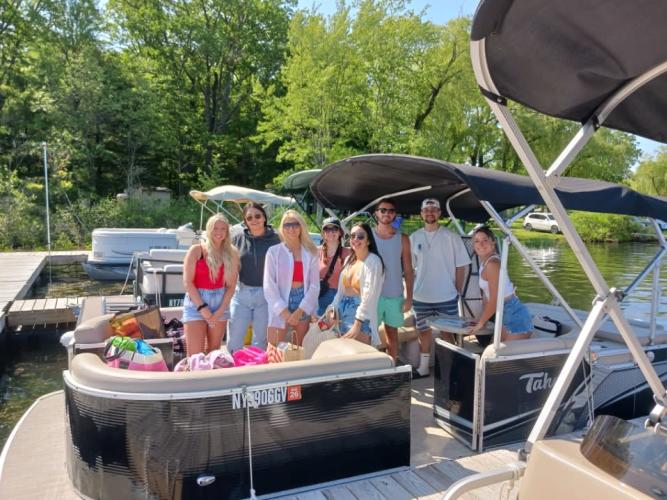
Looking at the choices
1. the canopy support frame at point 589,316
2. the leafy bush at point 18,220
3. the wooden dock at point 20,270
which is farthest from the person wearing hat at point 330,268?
the leafy bush at point 18,220

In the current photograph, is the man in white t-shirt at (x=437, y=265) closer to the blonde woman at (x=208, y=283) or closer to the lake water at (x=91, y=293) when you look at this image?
the blonde woman at (x=208, y=283)

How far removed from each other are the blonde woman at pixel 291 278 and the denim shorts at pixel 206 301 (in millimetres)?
413

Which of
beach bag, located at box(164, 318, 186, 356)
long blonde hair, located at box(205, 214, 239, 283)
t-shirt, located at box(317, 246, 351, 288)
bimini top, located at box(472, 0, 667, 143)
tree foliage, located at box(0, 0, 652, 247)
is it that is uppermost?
tree foliage, located at box(0, 0, 652, 247)

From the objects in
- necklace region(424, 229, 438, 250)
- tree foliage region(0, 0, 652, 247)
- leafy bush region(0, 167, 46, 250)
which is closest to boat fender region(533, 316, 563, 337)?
necklace region(424, 229, 438, 250)

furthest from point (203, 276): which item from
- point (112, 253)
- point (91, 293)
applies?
point (112, 253)

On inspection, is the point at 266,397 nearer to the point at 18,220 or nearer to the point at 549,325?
the point at 549,325

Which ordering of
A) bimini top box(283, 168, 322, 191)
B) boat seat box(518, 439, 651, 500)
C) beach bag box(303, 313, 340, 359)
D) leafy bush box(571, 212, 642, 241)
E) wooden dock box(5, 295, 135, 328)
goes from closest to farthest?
1. boat seat box(518, 439, 651, 500)
2. beach bag box(303, 313, 340, 359)
3. bimini top box(283, 168, 322, 191)
4. wooden dock box(5, 295, 135, 328)
5. leafy bush box(571, 212, 642, 241)

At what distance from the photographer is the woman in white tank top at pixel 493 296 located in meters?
4.09

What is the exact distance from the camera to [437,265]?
4.77 meters

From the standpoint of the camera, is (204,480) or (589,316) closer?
(589,316)

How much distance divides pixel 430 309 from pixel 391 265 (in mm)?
690

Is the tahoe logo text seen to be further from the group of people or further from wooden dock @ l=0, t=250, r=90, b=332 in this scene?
wooden dock @ l=0, t=250, r=90, b=332

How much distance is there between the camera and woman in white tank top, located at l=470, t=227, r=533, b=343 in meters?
4.09

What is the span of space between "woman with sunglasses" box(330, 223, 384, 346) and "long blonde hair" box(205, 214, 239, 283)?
91 centimetres
